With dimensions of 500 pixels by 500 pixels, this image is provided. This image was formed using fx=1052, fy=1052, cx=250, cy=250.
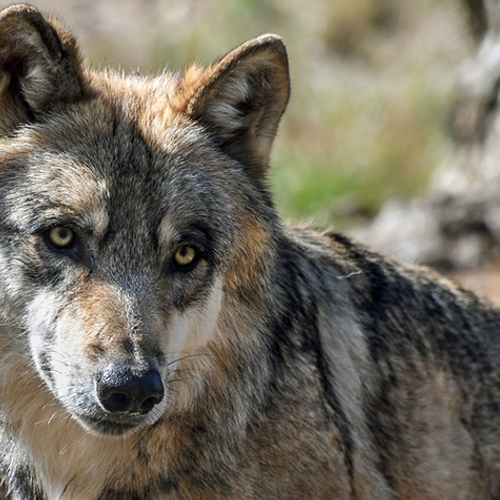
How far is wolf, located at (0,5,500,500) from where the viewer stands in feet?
13.8

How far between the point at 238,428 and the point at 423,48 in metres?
15.0

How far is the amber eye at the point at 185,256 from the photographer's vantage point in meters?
4.42

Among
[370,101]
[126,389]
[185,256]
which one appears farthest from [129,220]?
[370,101]

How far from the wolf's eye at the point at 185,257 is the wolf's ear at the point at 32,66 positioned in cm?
86

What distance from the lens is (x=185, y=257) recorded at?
14.6 ft

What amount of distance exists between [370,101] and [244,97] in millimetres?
11908

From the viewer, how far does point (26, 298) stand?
4293 mm

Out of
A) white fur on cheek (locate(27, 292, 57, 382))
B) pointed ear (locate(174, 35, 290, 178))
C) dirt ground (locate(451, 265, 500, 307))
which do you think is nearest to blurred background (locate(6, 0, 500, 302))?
dirt ground (locate(451, 265, 500, 307))

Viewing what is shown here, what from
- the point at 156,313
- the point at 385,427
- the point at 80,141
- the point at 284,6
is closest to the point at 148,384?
the point at 156,313

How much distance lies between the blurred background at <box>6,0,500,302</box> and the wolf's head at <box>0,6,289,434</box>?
3.91m

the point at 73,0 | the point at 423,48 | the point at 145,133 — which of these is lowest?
the point at 145,133

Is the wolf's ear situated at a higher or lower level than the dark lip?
higher

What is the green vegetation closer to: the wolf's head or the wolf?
the wolf

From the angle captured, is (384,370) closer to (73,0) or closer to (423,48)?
(423,48)
